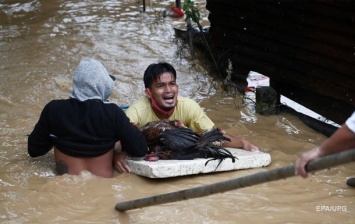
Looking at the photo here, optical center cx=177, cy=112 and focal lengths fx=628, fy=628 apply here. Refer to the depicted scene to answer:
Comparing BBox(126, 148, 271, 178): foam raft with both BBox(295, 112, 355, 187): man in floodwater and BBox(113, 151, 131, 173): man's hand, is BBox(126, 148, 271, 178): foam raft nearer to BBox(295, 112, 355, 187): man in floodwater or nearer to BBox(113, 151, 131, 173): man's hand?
BBox(113, 151, 131, 173): man's hand

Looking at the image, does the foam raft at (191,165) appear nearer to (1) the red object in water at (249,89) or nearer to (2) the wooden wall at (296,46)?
(2) the wooden wall at (296,46)

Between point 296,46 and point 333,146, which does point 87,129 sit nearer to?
point 333,146

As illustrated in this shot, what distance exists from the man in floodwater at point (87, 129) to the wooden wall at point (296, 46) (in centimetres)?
260

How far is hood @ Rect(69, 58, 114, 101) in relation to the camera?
4.96 meters

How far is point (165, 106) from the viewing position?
5484mm

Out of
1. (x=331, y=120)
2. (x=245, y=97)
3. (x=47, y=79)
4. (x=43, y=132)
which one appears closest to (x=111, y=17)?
(x=47, y=79)

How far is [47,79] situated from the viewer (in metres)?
8.28

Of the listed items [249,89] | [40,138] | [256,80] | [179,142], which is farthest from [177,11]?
[40,138]

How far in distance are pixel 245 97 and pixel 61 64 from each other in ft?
8.94

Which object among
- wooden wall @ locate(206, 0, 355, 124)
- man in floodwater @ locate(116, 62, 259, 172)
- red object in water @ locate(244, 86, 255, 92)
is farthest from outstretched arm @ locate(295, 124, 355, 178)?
red object in water @ locate(244, 86, 255, 92)

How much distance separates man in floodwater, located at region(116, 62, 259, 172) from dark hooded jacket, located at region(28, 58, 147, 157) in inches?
20.1

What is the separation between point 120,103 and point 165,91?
2.41 meters

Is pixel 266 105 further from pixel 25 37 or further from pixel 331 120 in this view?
pixel 25 37

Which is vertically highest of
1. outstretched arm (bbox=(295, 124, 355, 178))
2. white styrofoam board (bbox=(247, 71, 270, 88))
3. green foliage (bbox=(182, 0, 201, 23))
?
outstretched arm (bbox=(295, 124, 355, 178))
